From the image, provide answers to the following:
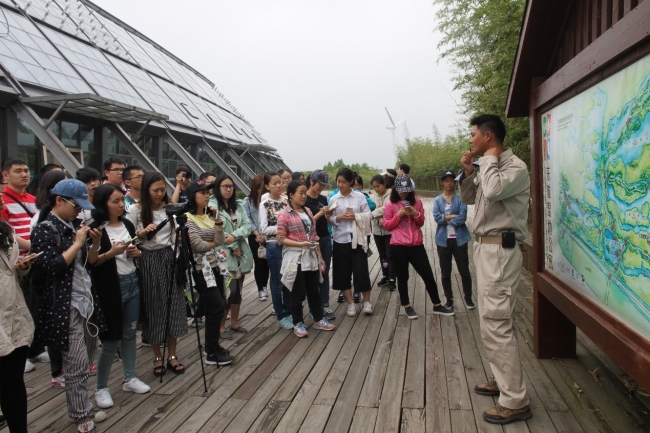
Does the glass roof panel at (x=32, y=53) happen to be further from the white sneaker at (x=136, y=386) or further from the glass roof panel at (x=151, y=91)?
the white sneaker at (x=136, y=386)

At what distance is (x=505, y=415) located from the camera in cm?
281

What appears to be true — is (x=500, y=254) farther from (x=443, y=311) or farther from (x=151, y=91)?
(x=151, y=91)

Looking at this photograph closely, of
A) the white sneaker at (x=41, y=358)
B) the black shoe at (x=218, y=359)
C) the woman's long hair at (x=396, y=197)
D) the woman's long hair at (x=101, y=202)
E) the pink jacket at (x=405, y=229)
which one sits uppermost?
the woman's long hair at (x=101, y=202)

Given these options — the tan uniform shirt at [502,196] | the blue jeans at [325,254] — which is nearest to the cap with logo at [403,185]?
the blue jeans at [325,254]

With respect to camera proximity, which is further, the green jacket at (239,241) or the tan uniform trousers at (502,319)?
the green jacket at (239,241)

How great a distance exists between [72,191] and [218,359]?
6.05 ft

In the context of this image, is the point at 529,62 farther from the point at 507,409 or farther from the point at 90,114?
the point at 90,114

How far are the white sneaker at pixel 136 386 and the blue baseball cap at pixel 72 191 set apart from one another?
1382mm

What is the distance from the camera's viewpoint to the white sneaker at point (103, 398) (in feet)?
10.6

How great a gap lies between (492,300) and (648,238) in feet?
3.31

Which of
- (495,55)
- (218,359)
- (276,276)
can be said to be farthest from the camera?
(495,55)

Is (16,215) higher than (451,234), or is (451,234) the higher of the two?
(16,215)

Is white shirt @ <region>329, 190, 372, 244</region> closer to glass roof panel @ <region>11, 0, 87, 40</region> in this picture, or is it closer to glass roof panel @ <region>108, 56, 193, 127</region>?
glass roof panel @ <region>108, 56, 193, 127</region>

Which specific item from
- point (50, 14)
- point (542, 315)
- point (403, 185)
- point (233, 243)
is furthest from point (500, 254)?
point (50, 14)
